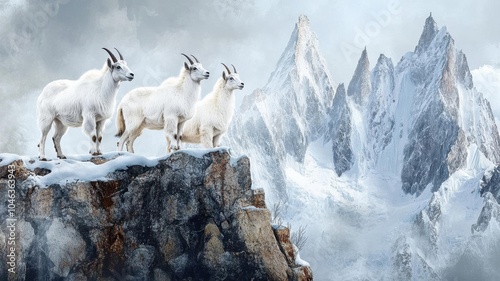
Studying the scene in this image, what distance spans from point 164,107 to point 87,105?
3.87 metres

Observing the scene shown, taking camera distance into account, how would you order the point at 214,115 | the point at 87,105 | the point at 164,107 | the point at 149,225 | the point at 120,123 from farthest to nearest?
the point at 214,115
the point at 120,123
the point at 164,107
the point at 149,225
the point at 87,105

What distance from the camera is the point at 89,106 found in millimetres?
31766

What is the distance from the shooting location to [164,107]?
34.2 metres

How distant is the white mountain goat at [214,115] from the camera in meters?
35.6

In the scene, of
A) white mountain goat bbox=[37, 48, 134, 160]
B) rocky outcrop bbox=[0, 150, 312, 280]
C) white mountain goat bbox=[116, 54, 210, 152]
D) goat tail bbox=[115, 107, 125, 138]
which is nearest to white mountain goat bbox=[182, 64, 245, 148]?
white mountain goat bbox=[116, 54, 210, 152]

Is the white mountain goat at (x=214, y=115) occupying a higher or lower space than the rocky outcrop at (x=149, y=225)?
higher

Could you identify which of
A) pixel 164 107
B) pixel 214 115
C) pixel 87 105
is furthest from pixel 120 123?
pixel 214 115

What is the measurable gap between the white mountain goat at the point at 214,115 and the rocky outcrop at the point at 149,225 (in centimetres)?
230

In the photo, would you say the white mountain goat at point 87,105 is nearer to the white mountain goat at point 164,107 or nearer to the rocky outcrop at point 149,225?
the rocky outcrop at point 149,225

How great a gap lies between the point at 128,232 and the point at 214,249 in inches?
151

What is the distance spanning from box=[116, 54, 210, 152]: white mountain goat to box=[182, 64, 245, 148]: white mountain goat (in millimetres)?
1318

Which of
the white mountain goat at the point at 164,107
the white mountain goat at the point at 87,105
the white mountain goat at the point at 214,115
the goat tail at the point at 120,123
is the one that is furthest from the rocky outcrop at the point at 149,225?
the goat tail at the point at 120,123

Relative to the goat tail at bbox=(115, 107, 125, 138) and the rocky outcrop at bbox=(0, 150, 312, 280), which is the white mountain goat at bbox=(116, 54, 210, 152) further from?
the rocky outcrop at bbox=(0, 150, 312, 280)

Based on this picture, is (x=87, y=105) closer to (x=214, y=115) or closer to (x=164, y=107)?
(x=164, y=107)
